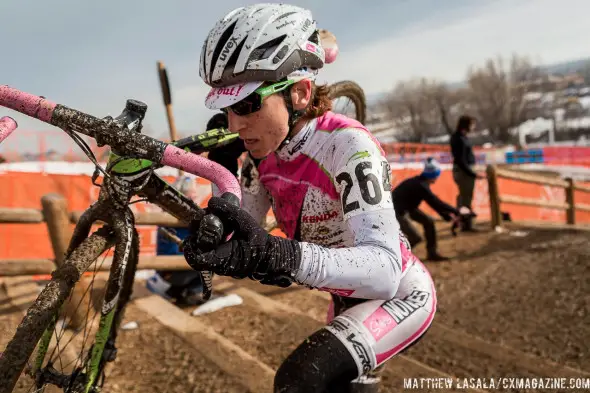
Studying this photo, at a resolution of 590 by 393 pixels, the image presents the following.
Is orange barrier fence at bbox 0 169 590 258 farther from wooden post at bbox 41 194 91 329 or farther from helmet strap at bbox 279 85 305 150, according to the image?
helmet strap at bbox 279 85 305 150

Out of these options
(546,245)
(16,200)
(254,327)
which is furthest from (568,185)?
(16,200)

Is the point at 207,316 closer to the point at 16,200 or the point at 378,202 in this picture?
the point at 378,202

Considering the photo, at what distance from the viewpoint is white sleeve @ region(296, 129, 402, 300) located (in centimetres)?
162

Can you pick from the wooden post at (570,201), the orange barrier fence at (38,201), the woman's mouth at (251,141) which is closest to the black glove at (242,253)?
the woman's mouth at (251,141)

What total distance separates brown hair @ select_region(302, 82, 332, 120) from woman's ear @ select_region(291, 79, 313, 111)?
8 centimetres

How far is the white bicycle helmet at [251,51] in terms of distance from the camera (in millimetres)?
1856

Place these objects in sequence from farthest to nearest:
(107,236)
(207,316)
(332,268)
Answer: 1. (207,316)
2. (107,236)
3. (332,268)

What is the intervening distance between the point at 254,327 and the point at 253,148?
3099 mm

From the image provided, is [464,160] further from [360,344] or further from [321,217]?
[360,344]

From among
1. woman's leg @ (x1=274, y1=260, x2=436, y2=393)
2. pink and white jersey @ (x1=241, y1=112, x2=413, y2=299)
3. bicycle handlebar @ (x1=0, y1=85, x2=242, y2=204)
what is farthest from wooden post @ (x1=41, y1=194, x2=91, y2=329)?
woman's leg @ (x1=274, y1=260, x2=436, y2=393)

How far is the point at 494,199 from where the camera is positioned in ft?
32.2

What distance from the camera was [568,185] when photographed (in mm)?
11047

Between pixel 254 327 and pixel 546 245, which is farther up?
pixel 254 327

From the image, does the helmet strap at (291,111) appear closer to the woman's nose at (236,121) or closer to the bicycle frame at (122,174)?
the woman's nose at (236,121)
